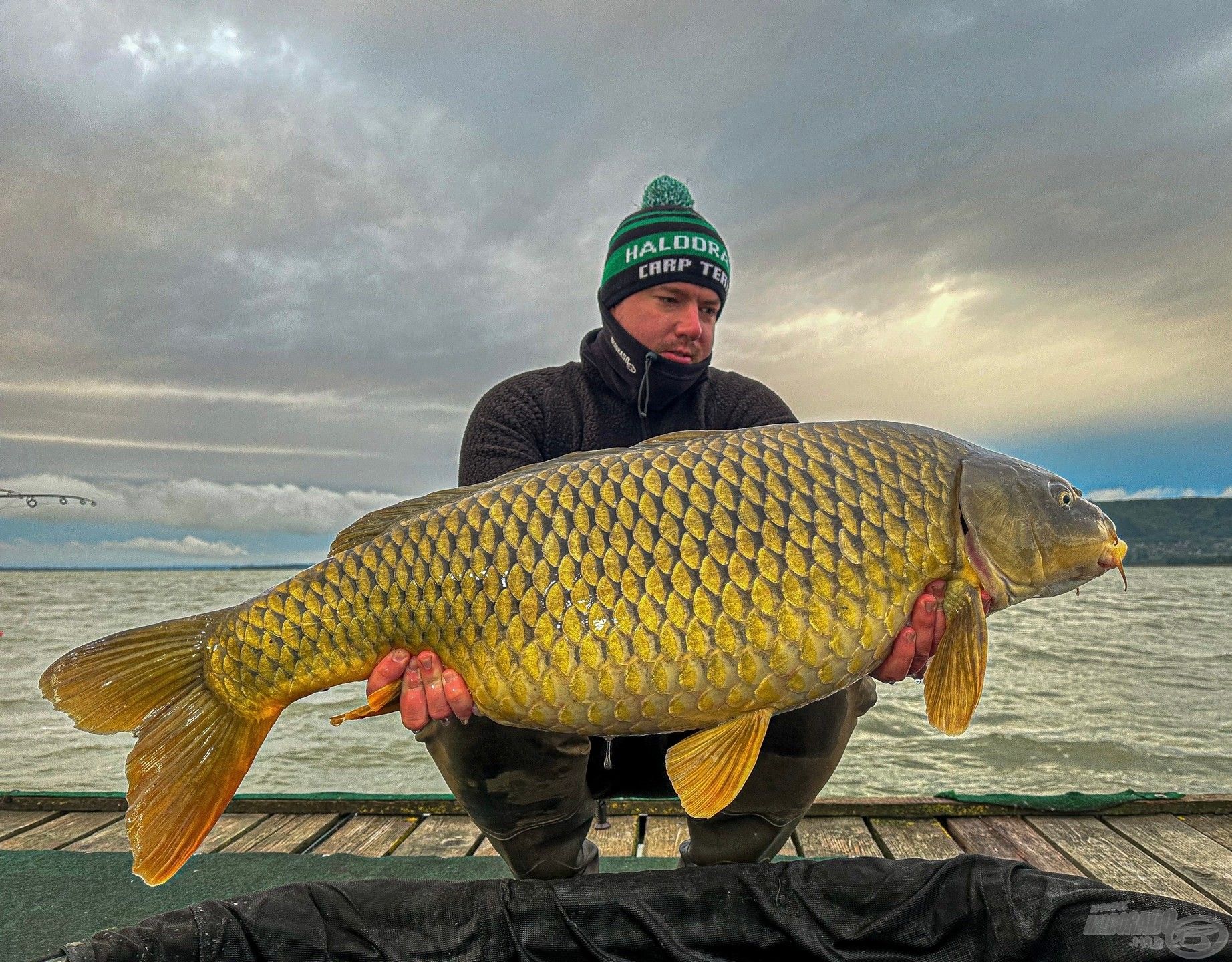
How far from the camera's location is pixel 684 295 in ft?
7.71

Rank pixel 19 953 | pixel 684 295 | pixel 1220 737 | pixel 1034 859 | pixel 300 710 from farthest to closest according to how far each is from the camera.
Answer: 1. pixel 300 710
2. pixel 1220 737
3. pixel 684 295
4. pixel 1034 859
5. pixel 19 953

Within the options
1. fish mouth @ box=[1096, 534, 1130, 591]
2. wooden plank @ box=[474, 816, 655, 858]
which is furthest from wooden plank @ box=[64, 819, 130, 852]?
fish mouth @ box=[1096, 534, 1130, 591]

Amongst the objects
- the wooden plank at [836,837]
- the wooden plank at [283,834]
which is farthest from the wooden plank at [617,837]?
the wooden plank at [283,834]

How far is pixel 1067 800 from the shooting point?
235cm

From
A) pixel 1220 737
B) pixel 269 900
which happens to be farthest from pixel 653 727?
pixel 1220 737

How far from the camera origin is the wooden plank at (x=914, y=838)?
2137mm

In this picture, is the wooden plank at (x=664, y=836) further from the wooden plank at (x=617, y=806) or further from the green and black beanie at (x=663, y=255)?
the green and black beanie at (x=663, y=255)

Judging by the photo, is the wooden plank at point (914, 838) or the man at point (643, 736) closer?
the man at point (643, 736)

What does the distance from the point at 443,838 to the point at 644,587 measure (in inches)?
53.0

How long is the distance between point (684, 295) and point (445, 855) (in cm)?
157

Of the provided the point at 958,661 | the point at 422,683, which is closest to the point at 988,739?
the point at 958,661

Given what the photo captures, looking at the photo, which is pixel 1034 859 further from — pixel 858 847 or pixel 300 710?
pixel 300 710

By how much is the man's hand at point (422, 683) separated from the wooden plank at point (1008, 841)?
4.46 ft

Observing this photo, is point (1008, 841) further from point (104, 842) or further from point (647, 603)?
point (104, 842)
